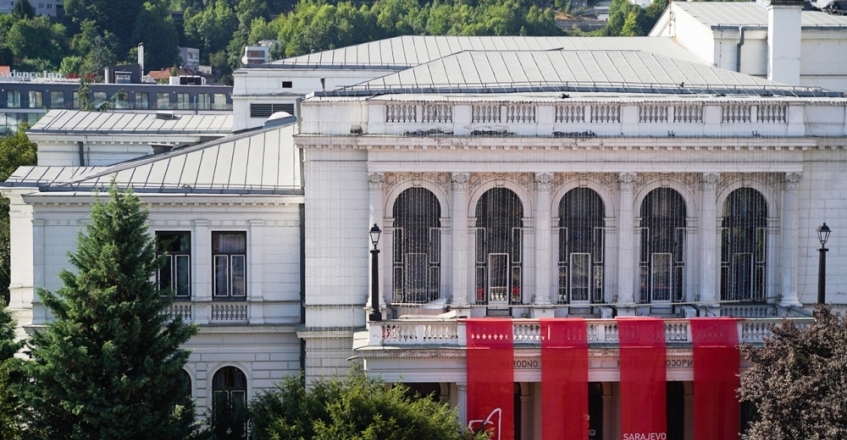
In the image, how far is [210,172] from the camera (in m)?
64.4

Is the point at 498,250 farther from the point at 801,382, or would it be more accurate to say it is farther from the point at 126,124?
the point at 126,124

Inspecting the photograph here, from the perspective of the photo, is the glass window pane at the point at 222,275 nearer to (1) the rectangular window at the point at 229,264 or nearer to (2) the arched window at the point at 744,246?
(1) the rectangular window at the point at 229,264

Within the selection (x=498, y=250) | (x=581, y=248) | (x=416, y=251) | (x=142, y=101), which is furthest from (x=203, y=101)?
(x=581, y=248)

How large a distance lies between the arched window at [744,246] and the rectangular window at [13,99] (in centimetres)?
10806

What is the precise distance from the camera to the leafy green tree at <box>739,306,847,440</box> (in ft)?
174

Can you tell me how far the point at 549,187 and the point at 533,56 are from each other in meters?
7.62

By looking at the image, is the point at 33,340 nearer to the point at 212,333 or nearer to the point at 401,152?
the point at 212,333

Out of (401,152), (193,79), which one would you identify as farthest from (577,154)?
(193,79)

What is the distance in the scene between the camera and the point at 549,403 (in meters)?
58.1

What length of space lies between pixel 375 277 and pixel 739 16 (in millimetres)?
24314

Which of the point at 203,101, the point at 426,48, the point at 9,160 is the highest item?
the point at 203,101

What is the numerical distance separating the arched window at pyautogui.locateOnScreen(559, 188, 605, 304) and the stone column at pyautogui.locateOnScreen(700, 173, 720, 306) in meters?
3.28

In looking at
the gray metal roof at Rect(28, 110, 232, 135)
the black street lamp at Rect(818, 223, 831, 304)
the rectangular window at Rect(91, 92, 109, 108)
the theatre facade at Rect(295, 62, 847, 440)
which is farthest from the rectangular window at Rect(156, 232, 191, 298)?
the rectangular window at Rect(91, 92, 109, 108)

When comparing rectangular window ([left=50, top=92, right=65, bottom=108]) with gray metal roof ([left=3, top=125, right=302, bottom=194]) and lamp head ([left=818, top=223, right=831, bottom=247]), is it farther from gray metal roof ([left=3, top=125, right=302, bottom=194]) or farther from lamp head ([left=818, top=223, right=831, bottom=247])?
lamp head ([left=818, top=223, right=831, bottom=247])
